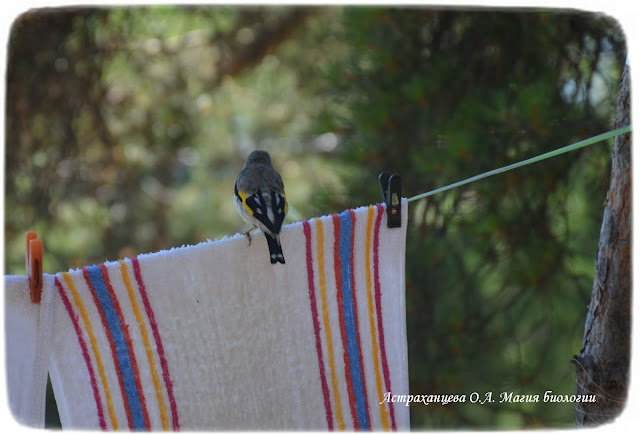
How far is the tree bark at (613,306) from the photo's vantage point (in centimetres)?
146

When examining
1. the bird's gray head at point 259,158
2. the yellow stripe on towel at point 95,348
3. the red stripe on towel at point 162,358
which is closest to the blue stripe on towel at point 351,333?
the red stripe on towel at point 162,358

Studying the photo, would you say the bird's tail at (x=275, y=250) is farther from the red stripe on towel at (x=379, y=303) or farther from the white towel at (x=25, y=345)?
the white towel at (x=25, y=345)

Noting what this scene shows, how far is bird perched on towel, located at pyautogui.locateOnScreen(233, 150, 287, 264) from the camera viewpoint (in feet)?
4.75

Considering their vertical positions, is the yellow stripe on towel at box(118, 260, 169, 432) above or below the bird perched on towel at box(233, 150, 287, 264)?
below

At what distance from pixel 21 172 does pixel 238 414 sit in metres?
2.92

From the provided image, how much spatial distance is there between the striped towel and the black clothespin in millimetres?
20

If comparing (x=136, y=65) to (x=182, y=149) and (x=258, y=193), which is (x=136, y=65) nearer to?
(x=182, y=149)

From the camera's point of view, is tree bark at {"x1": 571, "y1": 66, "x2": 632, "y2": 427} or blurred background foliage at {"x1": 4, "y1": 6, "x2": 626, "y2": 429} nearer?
tree bark at {"x1": 571, "y1": 66, "x2": 632, "y2": 427}

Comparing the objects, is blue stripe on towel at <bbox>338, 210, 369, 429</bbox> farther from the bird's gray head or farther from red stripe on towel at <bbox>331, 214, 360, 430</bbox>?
the bird's gray head

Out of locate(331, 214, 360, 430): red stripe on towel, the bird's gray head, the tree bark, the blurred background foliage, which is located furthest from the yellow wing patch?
the tree bark

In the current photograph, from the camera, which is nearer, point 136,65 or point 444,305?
point 444,305

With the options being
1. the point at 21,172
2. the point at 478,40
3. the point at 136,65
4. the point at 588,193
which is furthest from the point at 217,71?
the point at 588,193

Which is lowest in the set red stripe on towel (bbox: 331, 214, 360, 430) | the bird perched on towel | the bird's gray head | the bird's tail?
red stripe on towel (bbox: 331, 214, 360, 430)

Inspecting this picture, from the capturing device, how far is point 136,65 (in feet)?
15.2
